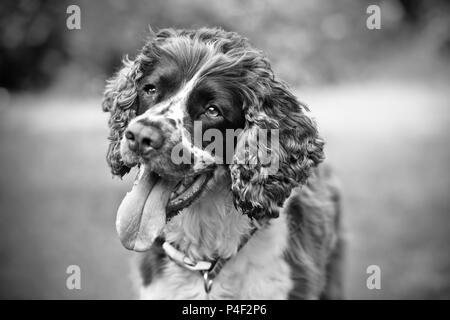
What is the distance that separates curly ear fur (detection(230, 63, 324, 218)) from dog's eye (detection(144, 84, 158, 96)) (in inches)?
23.7

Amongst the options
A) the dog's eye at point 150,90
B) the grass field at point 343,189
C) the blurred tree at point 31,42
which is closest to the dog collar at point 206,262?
the dog's eye at point 150,90

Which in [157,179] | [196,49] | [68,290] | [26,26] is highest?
[26,26]

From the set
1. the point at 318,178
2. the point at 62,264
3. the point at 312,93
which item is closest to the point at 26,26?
the point at 312,93

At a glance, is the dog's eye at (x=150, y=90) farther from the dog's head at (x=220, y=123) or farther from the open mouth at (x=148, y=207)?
the open mouth at (x=148, y=207)

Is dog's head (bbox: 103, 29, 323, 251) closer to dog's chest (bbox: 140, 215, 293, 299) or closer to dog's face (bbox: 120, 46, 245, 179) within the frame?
dog's face (bbox: 120, 46, 245, 179)

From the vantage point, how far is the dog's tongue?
327 centimetres

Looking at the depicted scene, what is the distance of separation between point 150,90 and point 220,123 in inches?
20.8

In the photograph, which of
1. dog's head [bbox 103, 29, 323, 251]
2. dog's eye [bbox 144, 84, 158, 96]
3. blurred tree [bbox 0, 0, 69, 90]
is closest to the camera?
dog's head [bbox 103, 29, 323, 251]

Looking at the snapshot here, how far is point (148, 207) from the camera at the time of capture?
3.28 m

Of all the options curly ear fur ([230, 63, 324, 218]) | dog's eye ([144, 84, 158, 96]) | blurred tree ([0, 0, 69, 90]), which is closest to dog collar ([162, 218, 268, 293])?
curly ear fur ([230, 63, 324, 218])

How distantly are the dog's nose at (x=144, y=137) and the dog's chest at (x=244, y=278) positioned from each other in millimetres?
1044
